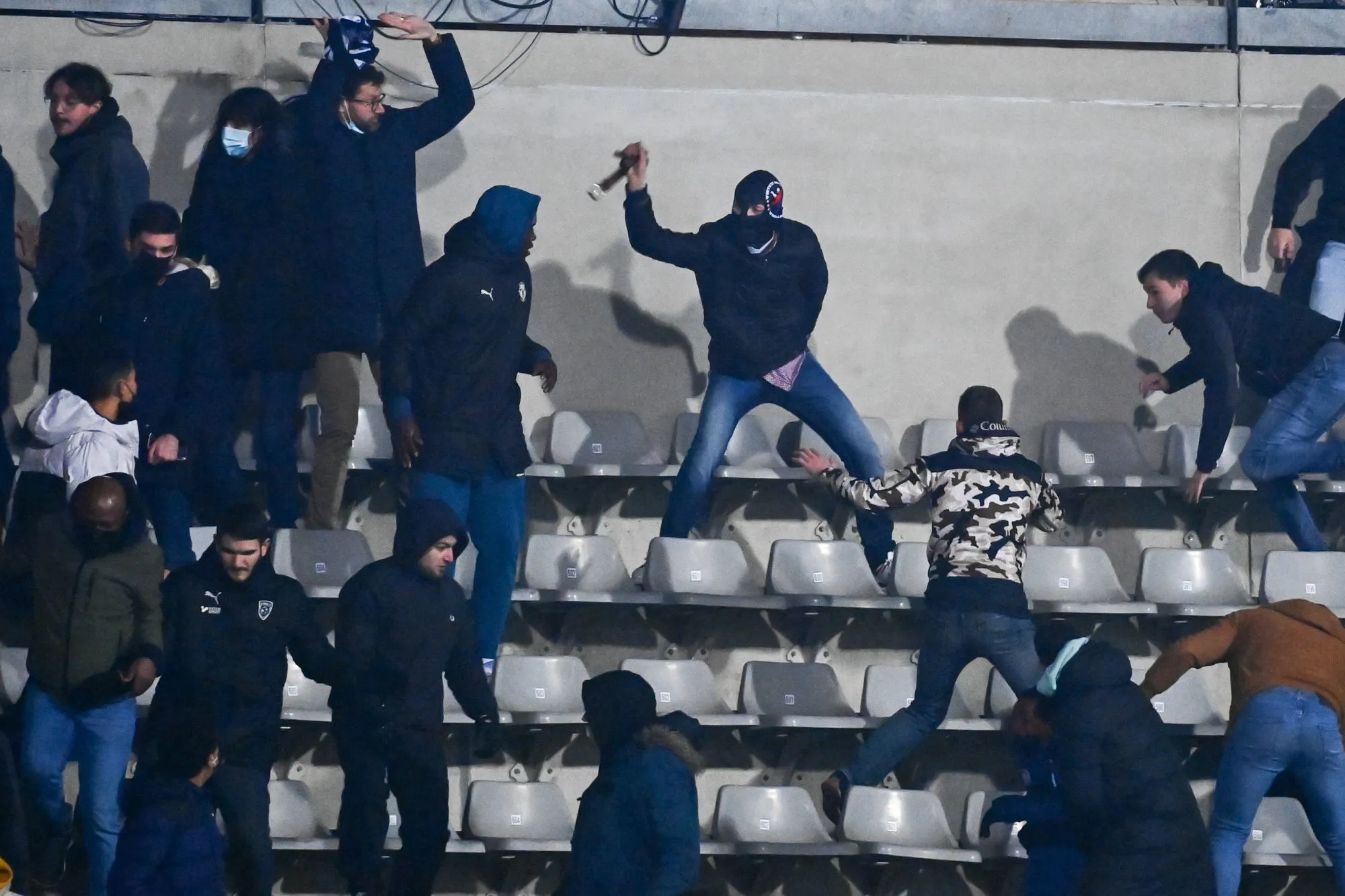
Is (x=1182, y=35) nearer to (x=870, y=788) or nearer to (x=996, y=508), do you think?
(x=996, y=508)

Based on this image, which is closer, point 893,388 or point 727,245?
point 727,245

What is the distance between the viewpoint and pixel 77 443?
7285mm

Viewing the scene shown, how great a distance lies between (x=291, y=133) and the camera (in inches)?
325

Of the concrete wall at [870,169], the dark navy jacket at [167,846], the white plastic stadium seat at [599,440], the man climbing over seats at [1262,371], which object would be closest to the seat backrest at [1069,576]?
the man climbing over seats at [1262,371]

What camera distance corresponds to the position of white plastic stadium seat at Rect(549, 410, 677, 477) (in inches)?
345

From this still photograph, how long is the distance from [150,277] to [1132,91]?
4.31 meters

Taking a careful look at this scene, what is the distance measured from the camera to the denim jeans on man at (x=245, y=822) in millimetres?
6660

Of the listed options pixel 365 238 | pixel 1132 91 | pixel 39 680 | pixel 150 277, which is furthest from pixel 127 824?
pixel 1132 91

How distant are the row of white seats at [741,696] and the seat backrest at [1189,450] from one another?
1016mm

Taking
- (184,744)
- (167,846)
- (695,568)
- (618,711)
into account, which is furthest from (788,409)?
(167,846)

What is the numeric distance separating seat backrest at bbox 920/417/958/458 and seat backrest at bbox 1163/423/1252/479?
0.87 meters

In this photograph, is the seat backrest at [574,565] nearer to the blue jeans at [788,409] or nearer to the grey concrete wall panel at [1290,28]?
the blue jeans at [788,409]

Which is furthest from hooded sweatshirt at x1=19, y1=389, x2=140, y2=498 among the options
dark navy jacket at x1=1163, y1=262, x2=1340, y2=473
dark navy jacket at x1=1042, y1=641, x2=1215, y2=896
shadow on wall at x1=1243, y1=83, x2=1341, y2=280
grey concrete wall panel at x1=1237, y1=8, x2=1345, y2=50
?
grey concrete wall panel at x1=1237, y1=8, x2=1345, y2=50

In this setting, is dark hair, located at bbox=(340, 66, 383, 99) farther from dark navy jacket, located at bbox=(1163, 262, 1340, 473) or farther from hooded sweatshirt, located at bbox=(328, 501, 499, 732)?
dark navy jacket, located at bbox=(1163, 262, 1340, 473)
